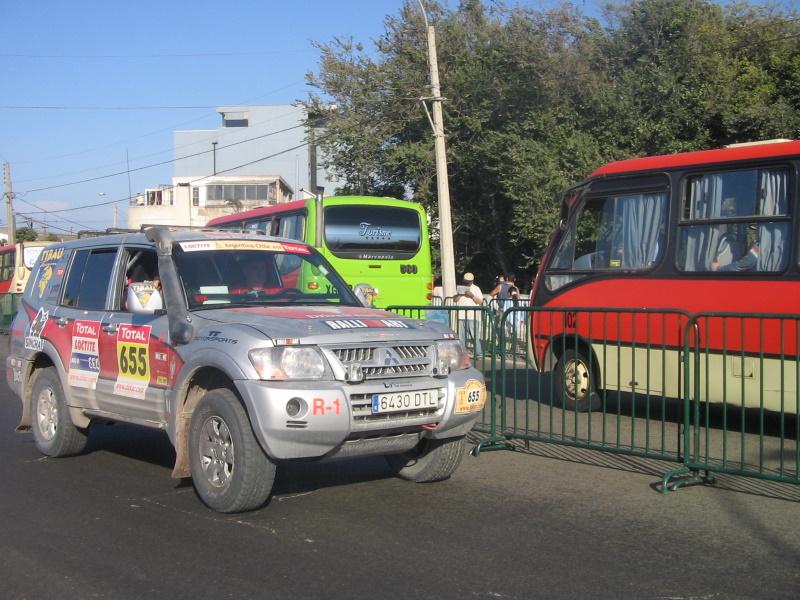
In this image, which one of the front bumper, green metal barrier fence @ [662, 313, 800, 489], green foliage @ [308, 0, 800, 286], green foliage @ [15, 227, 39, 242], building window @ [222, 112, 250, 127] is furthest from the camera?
building window @ [222, 112, 250, 127]

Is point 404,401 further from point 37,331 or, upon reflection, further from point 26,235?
point 26,235

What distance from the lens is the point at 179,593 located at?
4719 millimetres

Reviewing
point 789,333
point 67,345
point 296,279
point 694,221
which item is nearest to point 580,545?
Result: point 789,333

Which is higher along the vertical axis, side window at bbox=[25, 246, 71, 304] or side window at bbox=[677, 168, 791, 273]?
side window at bbox=[677, 168, 791, 273]

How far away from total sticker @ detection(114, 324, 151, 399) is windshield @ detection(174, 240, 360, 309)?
0.55 meters

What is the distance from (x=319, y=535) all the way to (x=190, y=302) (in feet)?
7.00

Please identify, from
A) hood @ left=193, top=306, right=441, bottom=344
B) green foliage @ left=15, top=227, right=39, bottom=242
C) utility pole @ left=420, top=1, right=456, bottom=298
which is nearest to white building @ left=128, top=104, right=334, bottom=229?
green foliage @ left=15, top=227, right=39, bottom=242

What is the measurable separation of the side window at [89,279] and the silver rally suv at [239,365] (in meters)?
0.02

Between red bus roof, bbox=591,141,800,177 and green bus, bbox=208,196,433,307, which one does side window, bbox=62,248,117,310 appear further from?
green bus, bbox=208,196,433,307

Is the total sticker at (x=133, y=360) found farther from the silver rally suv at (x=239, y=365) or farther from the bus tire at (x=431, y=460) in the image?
the bus tire at (x=431, y=460)

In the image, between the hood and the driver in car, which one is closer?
the hood

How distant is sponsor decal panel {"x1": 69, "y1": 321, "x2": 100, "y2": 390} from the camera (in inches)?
301

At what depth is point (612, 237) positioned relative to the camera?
11.0 m

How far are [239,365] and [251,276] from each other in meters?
1.54
